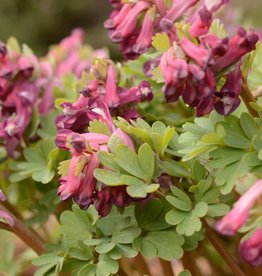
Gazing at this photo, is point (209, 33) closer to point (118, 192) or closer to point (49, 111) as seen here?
point (118, 192)

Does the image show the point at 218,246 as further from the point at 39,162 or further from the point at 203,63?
the point at 39,162

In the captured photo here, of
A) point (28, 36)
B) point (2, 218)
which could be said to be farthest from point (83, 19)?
point (2, 218)

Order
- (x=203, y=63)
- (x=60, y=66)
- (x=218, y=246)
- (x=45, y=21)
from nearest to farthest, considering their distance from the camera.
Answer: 1. (x=203, y=63)
2. (x=218, y=246)
3. (x=60, y=66)
4. (x=45, y=21)

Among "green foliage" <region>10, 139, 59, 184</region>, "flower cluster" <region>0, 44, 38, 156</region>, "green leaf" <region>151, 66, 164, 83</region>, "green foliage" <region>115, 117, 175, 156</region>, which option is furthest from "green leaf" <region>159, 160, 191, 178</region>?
"flower cluster" <region>0, 44, 38, 156</region>

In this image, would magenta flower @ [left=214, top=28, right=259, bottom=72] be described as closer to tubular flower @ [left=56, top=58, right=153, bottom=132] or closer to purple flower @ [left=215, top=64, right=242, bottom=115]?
purple flower @ [left=215, top=64, right=242, bottom=115]

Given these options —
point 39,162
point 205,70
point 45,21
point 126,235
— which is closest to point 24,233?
point 39,162

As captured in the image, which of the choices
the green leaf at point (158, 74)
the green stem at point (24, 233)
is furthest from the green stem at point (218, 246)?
the green stem at point (24, 233)
